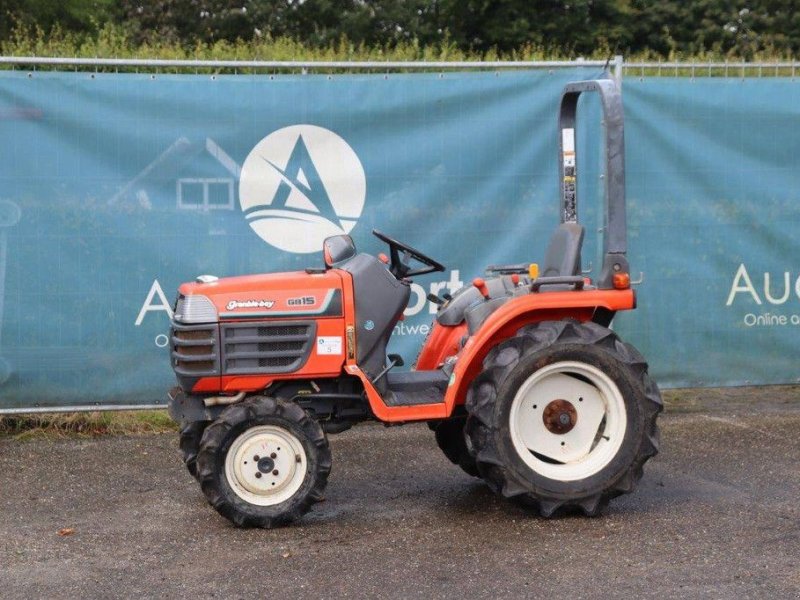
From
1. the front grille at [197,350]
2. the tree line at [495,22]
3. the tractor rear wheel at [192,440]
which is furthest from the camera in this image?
the tree line at [495,22]

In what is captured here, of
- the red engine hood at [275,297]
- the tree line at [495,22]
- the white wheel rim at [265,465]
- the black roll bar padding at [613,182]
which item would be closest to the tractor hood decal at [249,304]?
the red engine hood at [275,297]

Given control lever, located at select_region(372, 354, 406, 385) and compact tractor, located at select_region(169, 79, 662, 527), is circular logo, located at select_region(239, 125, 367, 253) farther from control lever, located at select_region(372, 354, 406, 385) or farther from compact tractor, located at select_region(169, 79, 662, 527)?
compact tractor, located at select_region(169, 79, 662, 527)

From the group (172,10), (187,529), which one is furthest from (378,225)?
(172,10)

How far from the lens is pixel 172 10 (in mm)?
28422

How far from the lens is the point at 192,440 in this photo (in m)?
6.29

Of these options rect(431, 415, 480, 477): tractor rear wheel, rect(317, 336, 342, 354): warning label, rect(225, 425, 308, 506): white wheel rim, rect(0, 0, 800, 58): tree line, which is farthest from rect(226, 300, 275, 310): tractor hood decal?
rect(0, 0, 800, 58): tree line

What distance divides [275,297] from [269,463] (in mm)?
807

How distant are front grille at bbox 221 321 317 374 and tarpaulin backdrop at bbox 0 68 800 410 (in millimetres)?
2146

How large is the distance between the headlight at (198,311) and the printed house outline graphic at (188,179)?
2.15m

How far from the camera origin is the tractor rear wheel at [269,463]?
5984mm

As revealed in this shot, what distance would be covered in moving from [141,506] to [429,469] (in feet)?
5.49

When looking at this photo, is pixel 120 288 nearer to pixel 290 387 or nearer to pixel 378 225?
pixel 378 225

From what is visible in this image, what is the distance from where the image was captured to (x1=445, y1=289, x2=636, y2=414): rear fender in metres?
6.18

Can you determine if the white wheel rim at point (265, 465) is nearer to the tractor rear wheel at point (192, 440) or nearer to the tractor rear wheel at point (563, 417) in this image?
the tractor rear wheel at point (192, 440)
